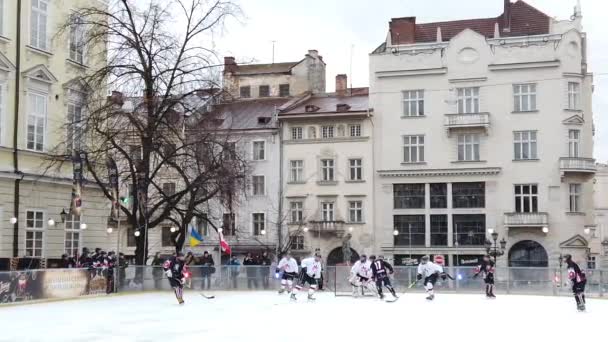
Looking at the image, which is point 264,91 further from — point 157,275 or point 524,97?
point 157,275

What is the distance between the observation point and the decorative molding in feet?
198

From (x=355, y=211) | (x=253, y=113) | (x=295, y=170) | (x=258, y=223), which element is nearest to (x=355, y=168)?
(x=355, y=211)

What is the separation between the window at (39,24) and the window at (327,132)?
2979 centimetres

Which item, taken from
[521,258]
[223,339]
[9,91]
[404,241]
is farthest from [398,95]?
[223,339]

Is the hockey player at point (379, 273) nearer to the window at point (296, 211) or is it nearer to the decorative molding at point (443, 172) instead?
the decorative molding at point (443, 172)

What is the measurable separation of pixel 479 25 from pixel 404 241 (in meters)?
18.4

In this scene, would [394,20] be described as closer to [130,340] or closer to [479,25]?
[479,25]

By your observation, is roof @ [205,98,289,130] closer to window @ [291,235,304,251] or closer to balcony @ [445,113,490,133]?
window @ [291,235,304,251]

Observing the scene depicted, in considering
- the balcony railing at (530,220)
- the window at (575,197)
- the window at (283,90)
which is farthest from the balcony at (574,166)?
the window at (283,90)

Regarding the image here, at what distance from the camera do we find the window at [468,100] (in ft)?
202

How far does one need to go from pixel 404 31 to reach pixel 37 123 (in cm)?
3622

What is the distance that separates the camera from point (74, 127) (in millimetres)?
37500

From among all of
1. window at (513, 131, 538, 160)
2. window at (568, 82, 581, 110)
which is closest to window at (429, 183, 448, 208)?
window at (513, 131, 538, 160)

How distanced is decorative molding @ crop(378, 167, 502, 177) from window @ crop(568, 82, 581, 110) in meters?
6.77
